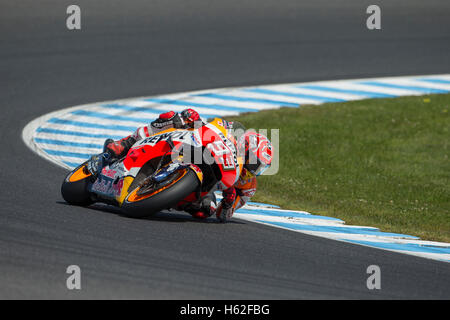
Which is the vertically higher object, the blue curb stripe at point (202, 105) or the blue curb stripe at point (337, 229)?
the blue curb stripe at point (202, 105)

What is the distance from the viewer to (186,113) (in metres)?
7.93

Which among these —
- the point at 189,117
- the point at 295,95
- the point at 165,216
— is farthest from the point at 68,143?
the point at 295,95

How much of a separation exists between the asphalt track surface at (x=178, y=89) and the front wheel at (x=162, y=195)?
145 millimetres

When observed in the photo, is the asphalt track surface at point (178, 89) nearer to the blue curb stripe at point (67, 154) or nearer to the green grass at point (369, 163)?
the blue curb stripe at point (67, 154)

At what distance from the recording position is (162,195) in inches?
283

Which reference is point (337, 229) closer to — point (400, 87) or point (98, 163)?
point (98, 163)

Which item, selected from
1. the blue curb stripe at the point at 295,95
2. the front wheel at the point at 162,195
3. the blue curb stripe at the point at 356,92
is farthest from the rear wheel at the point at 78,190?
the blue curb stripe at the point at 356,92

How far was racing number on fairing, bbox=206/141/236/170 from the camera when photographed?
7.41 metres

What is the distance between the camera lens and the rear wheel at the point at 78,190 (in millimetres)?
8000

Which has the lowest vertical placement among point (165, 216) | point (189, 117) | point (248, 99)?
point (165, 216)

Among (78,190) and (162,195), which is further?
(78,190)

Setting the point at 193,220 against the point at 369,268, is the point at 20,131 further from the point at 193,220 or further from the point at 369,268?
the point at 369,268

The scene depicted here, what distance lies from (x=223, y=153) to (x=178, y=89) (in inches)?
321

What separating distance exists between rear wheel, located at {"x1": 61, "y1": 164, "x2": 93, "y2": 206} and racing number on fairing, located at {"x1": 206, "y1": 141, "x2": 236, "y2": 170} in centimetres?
150
